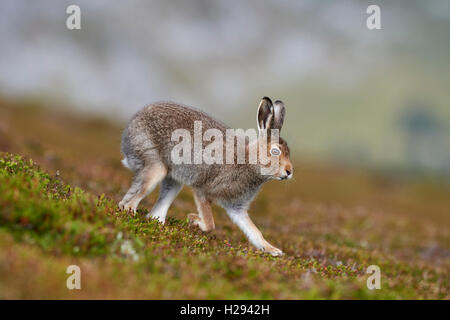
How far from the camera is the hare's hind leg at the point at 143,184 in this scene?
36.3 ft

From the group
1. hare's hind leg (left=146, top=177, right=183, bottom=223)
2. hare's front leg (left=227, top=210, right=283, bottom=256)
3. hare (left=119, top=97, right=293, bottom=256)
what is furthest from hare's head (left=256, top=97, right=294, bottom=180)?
hare's hind leg (left=146, top=177, right=183, bottom=223)

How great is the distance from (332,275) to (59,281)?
19.5ft

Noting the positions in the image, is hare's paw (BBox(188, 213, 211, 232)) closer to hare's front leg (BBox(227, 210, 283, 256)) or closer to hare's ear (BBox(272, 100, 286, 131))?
hare's front leg (BBox(227, 210, 283, 256))

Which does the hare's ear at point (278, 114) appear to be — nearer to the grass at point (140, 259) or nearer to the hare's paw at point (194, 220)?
the hare's paw at point (194, 220)

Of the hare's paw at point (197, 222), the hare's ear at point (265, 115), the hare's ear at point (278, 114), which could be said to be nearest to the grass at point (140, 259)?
the hare's paw at point (197, 222)

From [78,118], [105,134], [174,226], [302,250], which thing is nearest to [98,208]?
[174,226]

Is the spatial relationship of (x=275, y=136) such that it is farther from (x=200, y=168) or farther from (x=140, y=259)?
(x=140, y=259)

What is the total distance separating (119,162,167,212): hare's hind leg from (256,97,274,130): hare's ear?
2.81 m

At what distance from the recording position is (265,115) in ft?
37.5

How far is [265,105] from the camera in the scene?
11.2 metres

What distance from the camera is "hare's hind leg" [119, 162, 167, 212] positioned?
1105 centimetres

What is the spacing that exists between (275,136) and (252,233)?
2.57m
